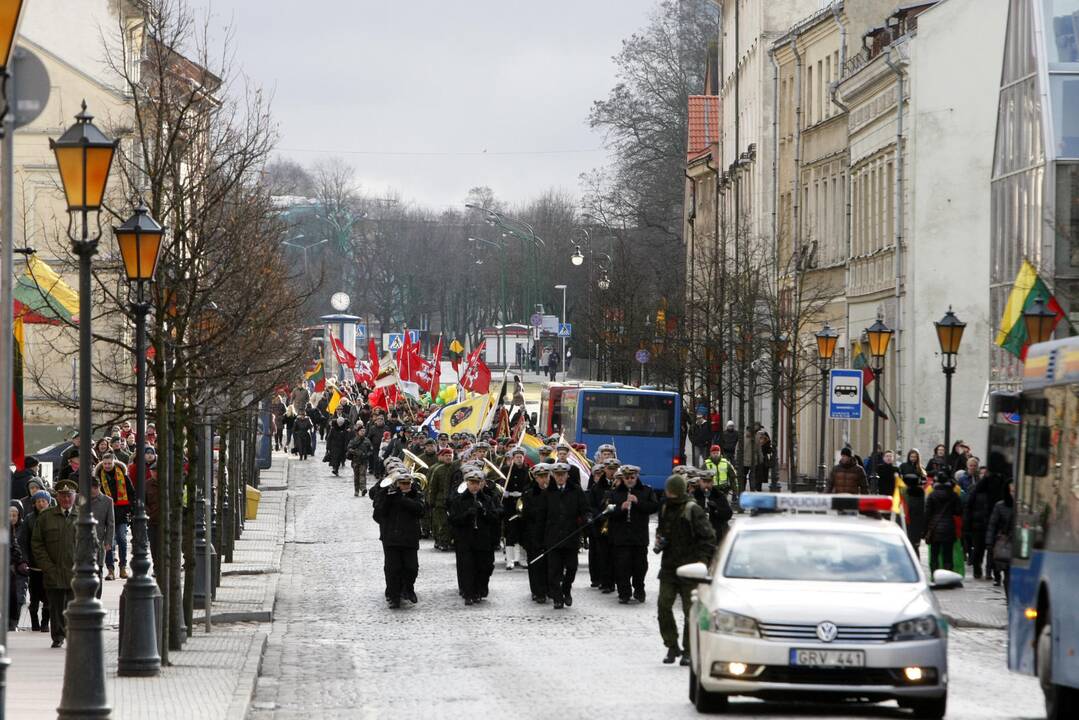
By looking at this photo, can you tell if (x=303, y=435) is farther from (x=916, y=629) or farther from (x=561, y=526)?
(x=916, y=629)

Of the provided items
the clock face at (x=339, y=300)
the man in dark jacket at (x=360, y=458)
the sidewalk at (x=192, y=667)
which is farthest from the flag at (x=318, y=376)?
the sidewalk at (x=192, y=667)

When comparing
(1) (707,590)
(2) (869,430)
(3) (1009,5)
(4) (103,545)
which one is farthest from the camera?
(2) (869,430)

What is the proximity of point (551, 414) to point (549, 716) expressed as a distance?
43.3m

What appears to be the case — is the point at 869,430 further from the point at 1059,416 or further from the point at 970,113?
the point at 1059,416

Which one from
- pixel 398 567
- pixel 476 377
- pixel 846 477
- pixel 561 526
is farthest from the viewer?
pixel 476 377

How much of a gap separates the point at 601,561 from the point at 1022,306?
7341 mm

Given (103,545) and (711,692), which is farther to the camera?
(103,545)

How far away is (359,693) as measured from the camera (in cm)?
1800

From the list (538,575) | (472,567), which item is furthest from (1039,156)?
(472,567)

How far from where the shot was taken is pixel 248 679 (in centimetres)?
1827

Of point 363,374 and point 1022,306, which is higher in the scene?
point 1022,306

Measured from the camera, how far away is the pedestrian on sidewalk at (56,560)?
863 inches

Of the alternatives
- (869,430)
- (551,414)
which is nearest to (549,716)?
(869,430)

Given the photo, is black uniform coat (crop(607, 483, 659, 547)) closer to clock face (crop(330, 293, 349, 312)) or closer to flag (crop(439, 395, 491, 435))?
flag (crop(439, 395, 491, 435))
